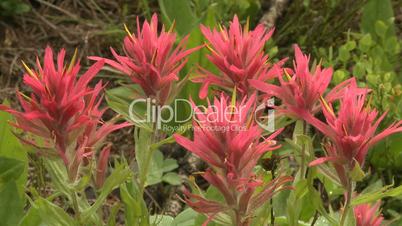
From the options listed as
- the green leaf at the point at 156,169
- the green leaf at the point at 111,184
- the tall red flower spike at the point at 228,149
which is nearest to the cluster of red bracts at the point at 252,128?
the tall red flower spike at the point at 228,149

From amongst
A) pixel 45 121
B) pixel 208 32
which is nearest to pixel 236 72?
pixel 208 32

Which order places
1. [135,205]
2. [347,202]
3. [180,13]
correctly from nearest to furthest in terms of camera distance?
[347,202]
[135,205]
[180,13]

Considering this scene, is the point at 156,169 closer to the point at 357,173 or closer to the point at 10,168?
the point at 10,168

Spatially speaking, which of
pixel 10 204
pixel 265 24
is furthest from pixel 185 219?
pixel 265 24

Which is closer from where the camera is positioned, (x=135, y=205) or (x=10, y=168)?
(x=135, y=205)

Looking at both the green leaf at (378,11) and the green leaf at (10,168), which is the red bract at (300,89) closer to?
the green leaf at (10,168)

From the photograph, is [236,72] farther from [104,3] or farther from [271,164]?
[104,3]

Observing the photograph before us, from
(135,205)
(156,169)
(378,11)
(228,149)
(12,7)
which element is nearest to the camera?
(228,149)
